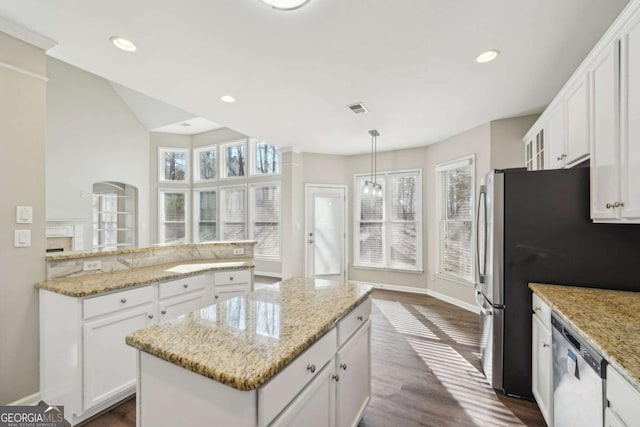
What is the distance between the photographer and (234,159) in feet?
23.7

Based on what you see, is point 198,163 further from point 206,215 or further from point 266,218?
point 266,218

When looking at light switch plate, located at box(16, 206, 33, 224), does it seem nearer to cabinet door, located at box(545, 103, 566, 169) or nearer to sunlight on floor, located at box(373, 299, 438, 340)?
sunlight on floor, located at box(373, 299, 438, 340)

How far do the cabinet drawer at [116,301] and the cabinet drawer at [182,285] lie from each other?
3.8 inches

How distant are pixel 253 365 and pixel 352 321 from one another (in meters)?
0.84

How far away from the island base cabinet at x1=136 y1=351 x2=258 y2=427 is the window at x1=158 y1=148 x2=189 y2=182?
7.46m

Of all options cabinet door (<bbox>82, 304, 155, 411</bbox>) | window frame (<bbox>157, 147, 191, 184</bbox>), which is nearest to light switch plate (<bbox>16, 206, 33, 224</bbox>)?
cabinet door (<bbox>82, 304, 155, 411</bbox>)

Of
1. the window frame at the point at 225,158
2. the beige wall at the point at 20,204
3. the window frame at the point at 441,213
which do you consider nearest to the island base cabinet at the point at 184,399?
the beige wall at the point at 20,204

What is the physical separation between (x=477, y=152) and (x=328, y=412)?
3955mm

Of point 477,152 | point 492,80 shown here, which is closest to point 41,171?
point 492,80

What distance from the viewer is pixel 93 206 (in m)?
6.11

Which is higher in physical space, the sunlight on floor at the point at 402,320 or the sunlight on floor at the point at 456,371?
the sunlight on floor at the point at 456,371

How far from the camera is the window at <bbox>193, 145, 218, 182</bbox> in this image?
7.51m

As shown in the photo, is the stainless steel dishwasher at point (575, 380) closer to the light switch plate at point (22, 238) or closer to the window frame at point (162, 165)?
the light switch plate at point (22, 238)

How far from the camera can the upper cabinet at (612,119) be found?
1416 mm
